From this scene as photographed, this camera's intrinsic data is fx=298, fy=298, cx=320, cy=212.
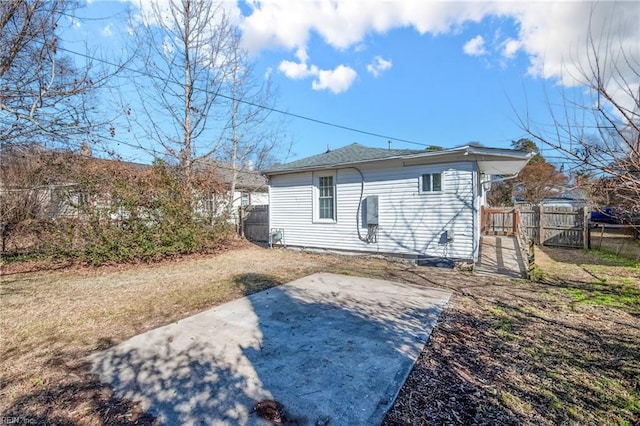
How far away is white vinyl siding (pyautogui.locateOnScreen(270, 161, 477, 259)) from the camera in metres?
7.85

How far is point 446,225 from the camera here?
807cm

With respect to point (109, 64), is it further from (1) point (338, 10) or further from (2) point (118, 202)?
(1) point (338, 10)

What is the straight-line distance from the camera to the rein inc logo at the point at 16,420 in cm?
211

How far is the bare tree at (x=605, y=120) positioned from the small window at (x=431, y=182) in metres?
5.62

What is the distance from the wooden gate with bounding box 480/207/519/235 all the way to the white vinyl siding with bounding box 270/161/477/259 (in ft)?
17.4

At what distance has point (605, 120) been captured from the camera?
2268mm

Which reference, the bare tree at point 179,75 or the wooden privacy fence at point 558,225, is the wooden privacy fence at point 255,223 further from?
the wooden privacy fence at point 558,225

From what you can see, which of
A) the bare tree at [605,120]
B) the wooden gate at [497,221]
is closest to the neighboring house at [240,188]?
the wooden gate at [497,221]

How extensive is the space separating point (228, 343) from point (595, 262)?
10104 millimetres

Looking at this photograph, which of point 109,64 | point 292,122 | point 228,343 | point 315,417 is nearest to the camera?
point 315,417

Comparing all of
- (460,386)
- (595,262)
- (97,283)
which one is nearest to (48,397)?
(460,386)

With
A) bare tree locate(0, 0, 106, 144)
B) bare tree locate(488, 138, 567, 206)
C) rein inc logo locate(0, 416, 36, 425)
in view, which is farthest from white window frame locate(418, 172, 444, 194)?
bare tree locate(488, 138, 567, 206)

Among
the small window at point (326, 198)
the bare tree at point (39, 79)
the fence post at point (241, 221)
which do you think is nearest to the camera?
the bare tree at point (39, 79)

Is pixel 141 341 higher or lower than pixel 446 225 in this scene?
lower
